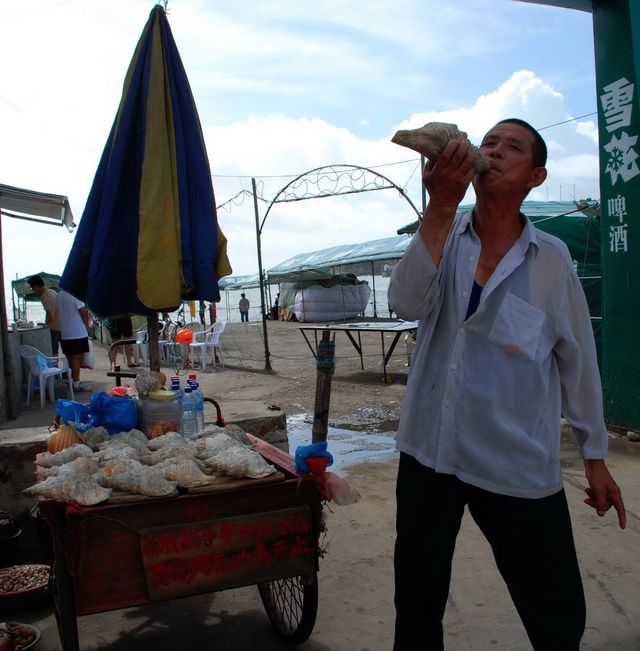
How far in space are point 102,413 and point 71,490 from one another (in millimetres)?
911

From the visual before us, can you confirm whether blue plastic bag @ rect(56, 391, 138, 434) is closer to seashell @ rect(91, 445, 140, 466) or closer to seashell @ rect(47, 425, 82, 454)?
seashell @ rect(47, 425, 82, 454)

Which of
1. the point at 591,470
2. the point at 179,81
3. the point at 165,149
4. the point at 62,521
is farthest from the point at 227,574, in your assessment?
the point at 179,81

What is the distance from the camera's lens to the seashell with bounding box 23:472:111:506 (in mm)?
2260

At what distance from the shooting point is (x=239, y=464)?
2525 mm

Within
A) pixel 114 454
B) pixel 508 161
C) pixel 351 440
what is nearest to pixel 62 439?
pixel 114 454

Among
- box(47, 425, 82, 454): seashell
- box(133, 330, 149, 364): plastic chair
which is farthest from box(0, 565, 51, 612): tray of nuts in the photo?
box(133, 330, 149, 364): plastic chair

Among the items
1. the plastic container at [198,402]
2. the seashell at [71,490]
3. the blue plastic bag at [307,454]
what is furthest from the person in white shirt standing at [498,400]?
the plastic container at [198,402]

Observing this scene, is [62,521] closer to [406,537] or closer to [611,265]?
[406,537]

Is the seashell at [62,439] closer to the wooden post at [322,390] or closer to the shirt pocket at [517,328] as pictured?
the shirt pocket at [517,328]

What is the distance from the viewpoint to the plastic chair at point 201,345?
13.8 m

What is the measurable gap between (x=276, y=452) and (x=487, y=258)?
4.81ft

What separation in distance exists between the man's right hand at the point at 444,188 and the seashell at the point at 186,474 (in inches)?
48.3

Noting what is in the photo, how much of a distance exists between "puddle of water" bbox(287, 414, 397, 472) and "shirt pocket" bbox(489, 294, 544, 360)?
409cm

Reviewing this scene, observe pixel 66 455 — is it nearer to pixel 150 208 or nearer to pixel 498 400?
pixel 150 208
